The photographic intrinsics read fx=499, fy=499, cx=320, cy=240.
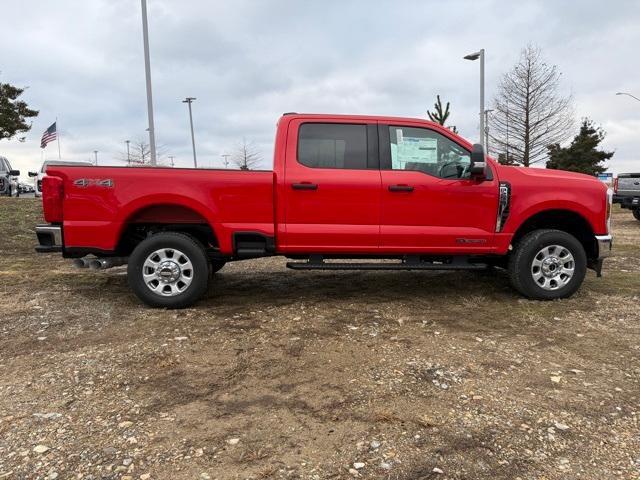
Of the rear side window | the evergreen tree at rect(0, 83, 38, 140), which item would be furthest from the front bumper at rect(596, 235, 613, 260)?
the evergreen tree at rect(0, 83, 38, 140)

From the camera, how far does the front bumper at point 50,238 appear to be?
4.99 meters

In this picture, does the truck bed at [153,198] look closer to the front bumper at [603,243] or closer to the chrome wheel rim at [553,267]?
the chrome wheel rim at [553,267]

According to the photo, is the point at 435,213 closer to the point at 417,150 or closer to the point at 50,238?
the point at 417,150

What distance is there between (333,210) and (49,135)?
2882 cm

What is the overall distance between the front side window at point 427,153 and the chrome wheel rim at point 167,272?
7.85 ft

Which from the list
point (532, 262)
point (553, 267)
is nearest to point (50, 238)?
point (532, 262)

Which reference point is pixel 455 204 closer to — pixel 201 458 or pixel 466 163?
pixel 466 163

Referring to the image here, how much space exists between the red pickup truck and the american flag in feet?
86.8

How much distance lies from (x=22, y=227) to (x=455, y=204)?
32.9ft

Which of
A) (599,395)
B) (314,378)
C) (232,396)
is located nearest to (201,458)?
(232,396)

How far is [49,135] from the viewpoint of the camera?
28.6 m

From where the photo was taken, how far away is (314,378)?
3477 mm

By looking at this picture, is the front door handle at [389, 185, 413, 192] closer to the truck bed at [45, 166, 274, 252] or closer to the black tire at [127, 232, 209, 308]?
the truck bed at [45, 166, 274, 252]

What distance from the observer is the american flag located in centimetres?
2777
